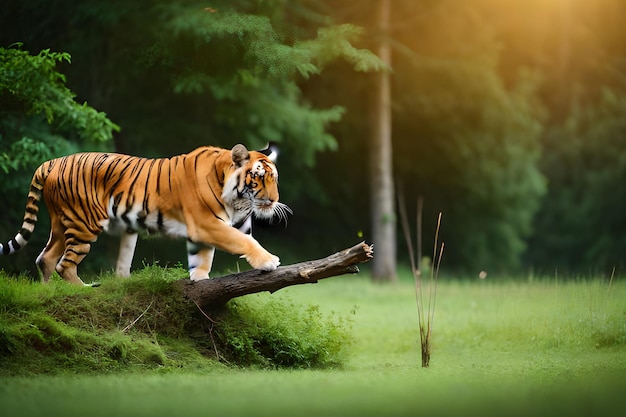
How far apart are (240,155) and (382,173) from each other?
26.2ft

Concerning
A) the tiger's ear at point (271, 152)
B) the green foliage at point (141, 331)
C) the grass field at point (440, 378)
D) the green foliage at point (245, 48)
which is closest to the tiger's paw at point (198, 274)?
the green foliage at point (141, 331)

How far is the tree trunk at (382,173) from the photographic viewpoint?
1452 cm

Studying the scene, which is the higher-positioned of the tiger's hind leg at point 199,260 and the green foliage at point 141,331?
the tiger's hind leg at point 199,260

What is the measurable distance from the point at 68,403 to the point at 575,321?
5.21m

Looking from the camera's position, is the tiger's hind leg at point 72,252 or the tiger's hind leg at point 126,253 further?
the tiger's hind leg at point 126,253

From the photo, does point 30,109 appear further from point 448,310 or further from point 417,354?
point 448,310

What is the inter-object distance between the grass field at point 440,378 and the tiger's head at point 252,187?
1.22 metres

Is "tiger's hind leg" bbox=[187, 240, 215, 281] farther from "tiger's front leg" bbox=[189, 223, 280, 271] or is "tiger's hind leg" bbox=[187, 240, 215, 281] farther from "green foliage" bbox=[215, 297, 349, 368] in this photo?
"green foliage" bbox=[215, 297, 349, 368]

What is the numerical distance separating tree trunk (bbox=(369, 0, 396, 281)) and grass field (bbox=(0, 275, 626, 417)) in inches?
149

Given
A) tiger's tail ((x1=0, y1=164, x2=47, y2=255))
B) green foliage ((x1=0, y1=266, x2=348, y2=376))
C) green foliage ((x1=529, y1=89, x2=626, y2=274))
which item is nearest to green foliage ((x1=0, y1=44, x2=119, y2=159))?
tiger's tail ((x1=0, y1=164, x2=47, y2=255))

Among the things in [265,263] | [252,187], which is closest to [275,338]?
[265,263]

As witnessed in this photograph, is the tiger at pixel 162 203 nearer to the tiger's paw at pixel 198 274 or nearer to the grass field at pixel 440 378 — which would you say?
the tiger's paw at pixel 198 274

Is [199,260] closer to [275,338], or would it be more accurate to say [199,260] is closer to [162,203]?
[162,203]

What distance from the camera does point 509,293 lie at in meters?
10.9
